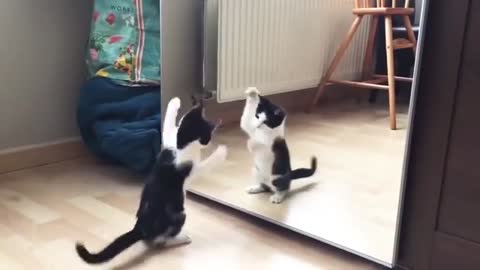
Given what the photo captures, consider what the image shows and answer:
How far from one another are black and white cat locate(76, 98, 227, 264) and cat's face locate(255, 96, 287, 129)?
22 centimetres

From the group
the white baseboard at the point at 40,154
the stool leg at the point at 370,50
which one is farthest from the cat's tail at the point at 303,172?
the white baseboard at the point at 40,154

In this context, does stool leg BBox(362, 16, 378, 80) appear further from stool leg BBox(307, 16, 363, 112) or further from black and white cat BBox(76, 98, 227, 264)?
black and white cat BBox(76, 98, 227, 264)

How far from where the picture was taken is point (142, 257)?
4.03ft

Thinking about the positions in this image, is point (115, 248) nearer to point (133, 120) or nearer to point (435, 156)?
point (133, 120)

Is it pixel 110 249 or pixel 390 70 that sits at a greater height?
pixel 390 70

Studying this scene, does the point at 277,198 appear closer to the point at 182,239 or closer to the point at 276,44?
the point at 182,239

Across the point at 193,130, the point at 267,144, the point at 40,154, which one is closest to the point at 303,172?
the point at 267,144

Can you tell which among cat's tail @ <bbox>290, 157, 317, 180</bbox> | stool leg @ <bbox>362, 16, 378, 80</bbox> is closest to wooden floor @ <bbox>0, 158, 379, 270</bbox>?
cat's tail @ <bbox>290, 157, 317, 180</bbox>

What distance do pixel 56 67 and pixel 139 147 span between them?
49 cm

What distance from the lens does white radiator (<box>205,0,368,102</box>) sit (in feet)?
5.63

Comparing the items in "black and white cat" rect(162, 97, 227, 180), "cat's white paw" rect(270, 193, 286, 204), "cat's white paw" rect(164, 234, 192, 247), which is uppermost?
"black and white cat" rect(162, 97, 227, 180)

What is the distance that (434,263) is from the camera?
110 centimetres

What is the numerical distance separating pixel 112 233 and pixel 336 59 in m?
0.99

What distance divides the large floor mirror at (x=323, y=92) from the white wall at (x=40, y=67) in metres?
0.54
